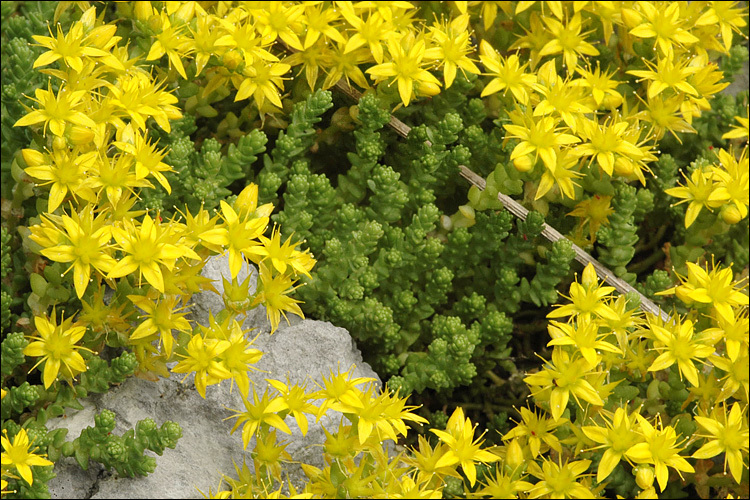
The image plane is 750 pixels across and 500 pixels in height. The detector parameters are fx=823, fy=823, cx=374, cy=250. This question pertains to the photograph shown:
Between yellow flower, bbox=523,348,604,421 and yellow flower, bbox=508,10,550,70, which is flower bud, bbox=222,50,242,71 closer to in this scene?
yellow flower, bbox=508,10,550,70

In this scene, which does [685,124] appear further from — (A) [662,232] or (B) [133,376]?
(B) [133,376]

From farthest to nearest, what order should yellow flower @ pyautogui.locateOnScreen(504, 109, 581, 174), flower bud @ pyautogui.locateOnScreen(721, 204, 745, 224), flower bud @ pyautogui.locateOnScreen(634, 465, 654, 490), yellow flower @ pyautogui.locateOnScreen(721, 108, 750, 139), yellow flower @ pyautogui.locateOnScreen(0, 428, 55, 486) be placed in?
1. yellow flower @ pyautogui.locateOnScreen(721, 108, 750, 139)
2. flower bud @ pyautogui.locateOnScreen(721, 204, 745, 224)
3. yellow flower @ pyautogui.locateOnScreen(504, 109, 581, 174)
4. flower bud @ pyautogui.locateOnScreen(634, 465, 654, 490)
5. yellow flower @ pyautogui.locateOnScreen(0, 428, 55, 486)

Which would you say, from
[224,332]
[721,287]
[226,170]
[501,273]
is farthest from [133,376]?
[721,287]

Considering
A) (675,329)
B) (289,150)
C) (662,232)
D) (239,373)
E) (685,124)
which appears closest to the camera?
(239,373)

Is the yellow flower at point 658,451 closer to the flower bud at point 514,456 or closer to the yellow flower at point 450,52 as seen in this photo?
the flower bud at point 514,456

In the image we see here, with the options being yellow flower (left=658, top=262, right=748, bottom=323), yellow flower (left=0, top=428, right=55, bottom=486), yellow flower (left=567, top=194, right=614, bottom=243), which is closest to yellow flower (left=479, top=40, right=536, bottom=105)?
yellow flower (left=567, top=194, right=614, bottom=243)

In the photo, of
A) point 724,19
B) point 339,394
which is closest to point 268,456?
point 339,394
